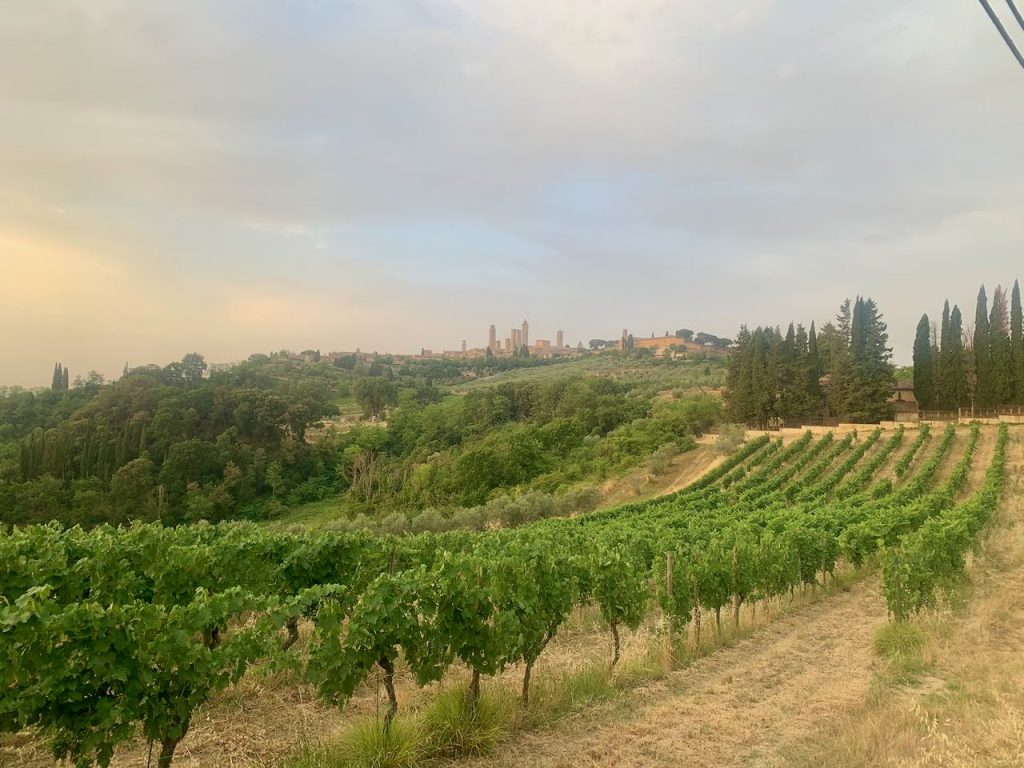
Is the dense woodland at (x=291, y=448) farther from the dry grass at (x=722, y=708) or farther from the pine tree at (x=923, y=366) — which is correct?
the dry grass at (x=722, y=708)

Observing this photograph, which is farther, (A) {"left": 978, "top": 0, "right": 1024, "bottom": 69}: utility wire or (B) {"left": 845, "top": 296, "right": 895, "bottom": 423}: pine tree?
(B) {"left": 845, "top": 296, "right": 895, "bottom": 423}: pine tree

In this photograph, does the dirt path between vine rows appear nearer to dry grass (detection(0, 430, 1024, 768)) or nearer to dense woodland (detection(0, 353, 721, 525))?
dry grass (detection(0, 430, 1024, 768))

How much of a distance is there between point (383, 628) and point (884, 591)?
406 inches

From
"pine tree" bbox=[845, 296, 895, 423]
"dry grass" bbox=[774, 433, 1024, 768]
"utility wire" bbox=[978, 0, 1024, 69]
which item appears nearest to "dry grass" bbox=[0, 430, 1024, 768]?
"dry grass" bbox=[774, 433, 1024, 768]

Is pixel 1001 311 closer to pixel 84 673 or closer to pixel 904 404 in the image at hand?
pixel 904 404

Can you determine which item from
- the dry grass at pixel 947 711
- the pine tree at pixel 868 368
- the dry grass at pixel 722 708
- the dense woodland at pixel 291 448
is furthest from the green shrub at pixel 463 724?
the pine tree at pixel 868 368

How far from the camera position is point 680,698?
7445 mm

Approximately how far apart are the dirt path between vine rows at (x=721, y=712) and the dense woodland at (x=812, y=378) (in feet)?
183

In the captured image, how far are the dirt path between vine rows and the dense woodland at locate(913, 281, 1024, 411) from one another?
57.0 metres

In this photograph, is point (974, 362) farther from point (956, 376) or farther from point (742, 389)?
point (742, 389)

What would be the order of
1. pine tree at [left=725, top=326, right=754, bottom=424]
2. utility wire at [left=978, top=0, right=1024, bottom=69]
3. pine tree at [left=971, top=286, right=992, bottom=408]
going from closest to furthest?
utility wire at [left=978, top=0, right=1024, bottom=69] < pine tree at [left=971, top=286, right=992, bottom=408] < pine tree at [left=725, top=326, right=754, bottom=424]

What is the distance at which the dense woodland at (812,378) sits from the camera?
193 ft

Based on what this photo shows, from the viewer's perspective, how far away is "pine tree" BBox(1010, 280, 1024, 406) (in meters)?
51.2

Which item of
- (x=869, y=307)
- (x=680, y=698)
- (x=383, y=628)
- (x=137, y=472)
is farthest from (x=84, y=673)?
(x=869, y=307)
